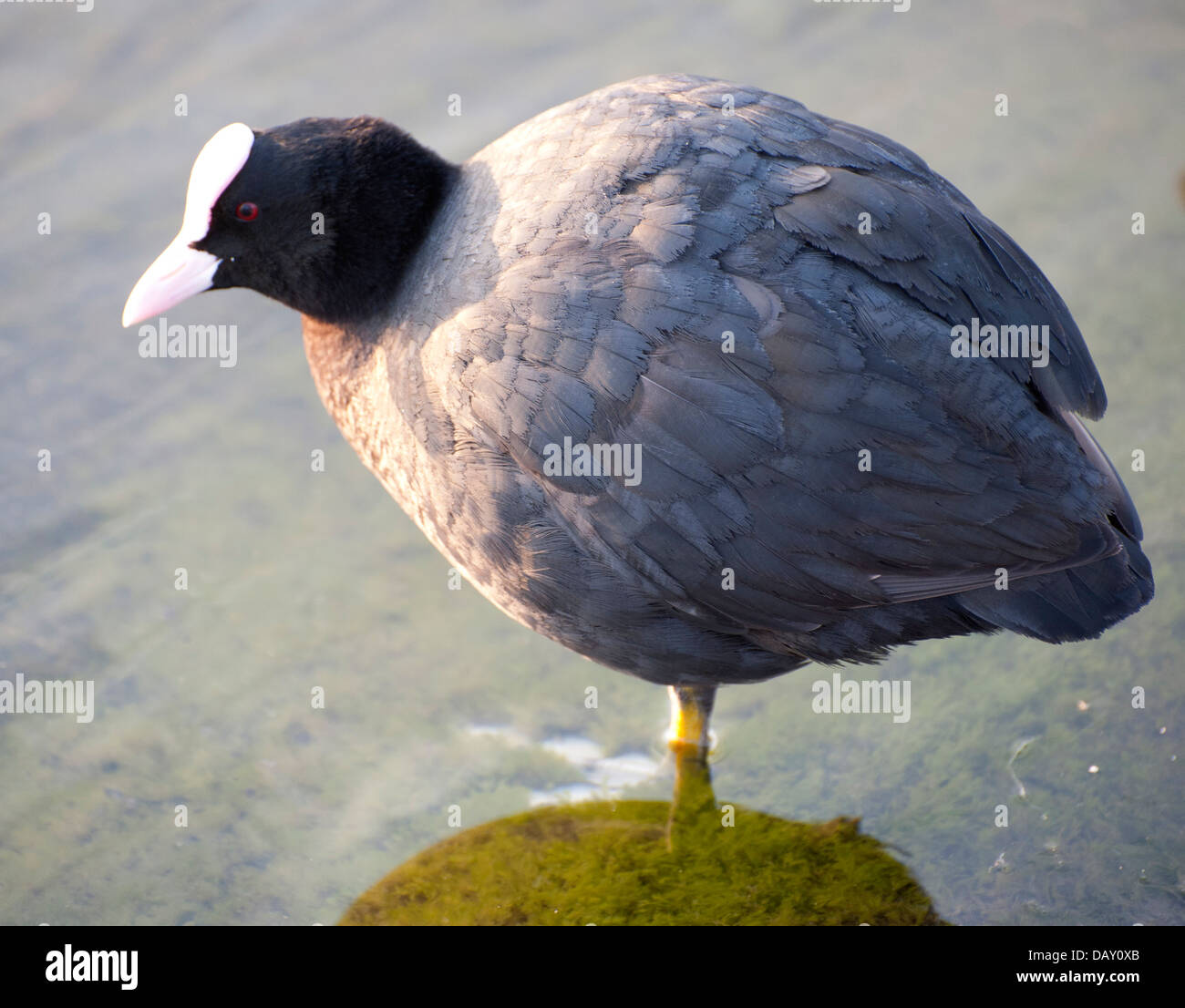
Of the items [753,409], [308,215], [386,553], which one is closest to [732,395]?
[753,409]

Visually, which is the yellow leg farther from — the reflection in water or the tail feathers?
the tail feathers

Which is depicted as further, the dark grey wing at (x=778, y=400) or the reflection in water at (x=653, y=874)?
the reflection in water at (x=653, y=874)

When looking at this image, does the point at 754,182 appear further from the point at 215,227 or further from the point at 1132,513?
the point at 215,227

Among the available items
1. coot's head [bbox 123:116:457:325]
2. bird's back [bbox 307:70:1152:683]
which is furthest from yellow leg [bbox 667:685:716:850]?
coot's head [bbox 123:116:457:325]

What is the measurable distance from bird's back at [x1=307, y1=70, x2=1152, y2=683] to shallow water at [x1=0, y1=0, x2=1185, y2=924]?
92 cm

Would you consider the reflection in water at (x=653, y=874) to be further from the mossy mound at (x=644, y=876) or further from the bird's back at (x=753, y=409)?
the bird's back at (x=753, y=409)

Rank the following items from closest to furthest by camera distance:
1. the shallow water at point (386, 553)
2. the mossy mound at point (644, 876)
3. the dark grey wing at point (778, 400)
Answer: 1. the dark grey wing at point (778, 400)
2. the mossy mound at point (644, 876)
3. the shallow water at point (386, 553)

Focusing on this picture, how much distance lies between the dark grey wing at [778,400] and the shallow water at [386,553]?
107 cm

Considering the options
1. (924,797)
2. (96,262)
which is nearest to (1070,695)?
(924,797)

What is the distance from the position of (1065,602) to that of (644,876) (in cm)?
149

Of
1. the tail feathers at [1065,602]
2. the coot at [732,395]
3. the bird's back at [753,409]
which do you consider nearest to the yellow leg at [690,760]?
the coot at [732,395]

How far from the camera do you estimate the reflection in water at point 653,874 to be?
12.1ft

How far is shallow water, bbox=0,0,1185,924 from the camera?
3875 mm

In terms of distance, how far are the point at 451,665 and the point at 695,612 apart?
143 centimetres
